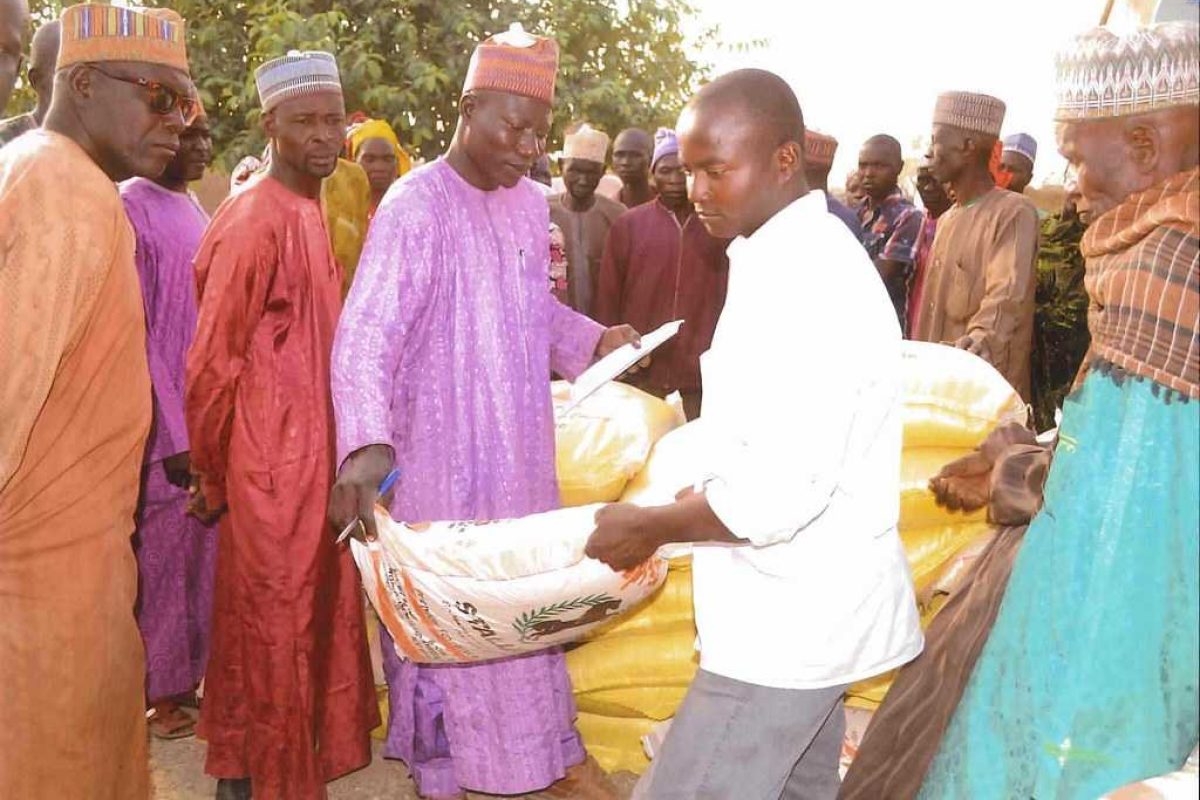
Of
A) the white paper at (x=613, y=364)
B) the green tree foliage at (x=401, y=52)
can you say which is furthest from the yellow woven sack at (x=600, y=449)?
the green tree foliage at (x=401, y=52)

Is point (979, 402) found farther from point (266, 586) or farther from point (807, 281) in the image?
point (266, 586)

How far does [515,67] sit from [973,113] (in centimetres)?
239

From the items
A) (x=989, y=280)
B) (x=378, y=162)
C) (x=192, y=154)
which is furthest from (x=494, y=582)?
(x=378, y=162)

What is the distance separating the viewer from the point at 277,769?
10.1 feet

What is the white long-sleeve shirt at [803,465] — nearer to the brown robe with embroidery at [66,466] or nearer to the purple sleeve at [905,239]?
the brown robe with embroidery at [66,466]

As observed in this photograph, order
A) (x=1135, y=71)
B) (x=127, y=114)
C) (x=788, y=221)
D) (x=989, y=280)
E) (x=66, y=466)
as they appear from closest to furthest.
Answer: (x=1135, y=71), (x=788, y=221), (x=66, y=466), (x=127, y=114), (x=989, y=280)

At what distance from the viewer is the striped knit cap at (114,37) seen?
232 cm

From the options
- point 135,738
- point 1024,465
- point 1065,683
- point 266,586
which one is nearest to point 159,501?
point 266,586

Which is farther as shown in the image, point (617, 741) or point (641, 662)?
point (617, 741)

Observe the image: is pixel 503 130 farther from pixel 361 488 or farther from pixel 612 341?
pixel 361 488

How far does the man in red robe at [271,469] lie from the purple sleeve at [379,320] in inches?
8.3

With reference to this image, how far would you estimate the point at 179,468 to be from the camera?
3451mm

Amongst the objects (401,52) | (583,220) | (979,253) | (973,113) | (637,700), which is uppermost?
(401,52)

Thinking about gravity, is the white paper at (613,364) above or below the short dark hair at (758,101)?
below
